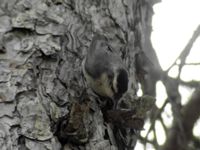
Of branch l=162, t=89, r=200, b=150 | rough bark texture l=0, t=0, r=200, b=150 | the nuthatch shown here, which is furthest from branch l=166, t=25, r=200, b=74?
the nuthatch

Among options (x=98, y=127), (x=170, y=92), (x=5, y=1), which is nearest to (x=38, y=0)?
(x=5, y=1)

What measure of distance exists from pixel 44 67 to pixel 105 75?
0.53 feet

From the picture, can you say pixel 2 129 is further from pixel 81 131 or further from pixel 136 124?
pixel 136 124

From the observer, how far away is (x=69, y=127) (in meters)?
1.29

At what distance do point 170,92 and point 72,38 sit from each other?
0.80 m

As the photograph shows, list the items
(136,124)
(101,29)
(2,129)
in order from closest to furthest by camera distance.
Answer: (2,129) → (136,124) → (101,29)

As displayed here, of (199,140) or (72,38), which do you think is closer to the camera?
(72,38)

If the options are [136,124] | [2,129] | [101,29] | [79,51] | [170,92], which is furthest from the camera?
[170,92]

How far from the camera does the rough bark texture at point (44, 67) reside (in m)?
1.30

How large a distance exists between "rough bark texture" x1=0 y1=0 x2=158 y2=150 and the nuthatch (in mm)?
40

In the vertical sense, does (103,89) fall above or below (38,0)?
below

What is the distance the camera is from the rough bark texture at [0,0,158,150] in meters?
1.30

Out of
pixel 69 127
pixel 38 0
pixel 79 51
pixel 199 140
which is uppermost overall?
pixel 38 0

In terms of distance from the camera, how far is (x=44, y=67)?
1.40m
